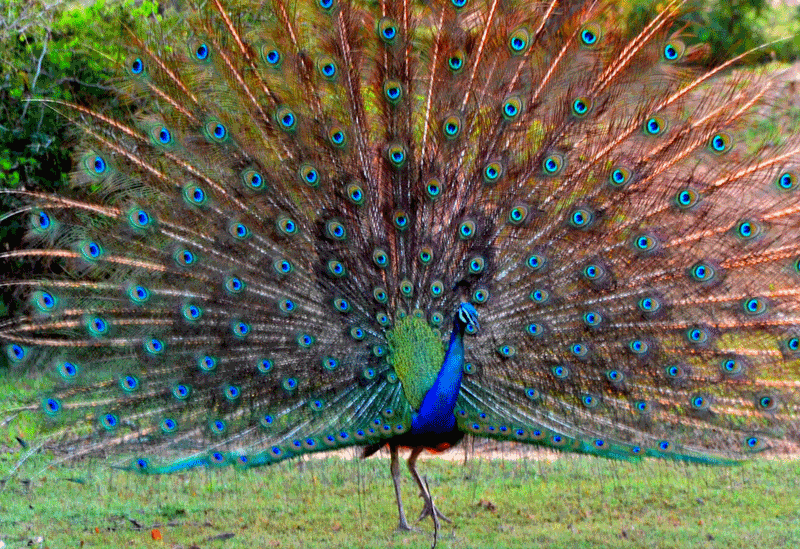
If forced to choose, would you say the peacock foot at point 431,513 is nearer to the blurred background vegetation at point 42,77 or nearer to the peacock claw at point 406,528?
the peacock claw at point 406,528

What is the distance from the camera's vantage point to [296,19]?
16.2 feet

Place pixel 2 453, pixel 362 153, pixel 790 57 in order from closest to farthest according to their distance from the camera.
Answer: pixel 362 153 < pixel 2 453 < pixel 790 57

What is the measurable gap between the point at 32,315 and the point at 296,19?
2.10 m

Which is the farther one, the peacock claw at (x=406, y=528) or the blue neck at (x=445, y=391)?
the peacock claw at (x=406, y=528)

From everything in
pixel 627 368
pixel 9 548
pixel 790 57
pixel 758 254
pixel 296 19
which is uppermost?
pixel 790 57

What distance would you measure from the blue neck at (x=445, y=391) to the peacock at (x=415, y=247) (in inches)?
0.6

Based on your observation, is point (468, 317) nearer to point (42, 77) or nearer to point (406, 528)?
point (406, 528)

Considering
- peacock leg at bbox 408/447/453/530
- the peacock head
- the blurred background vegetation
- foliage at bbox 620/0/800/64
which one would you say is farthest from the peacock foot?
foliage at bbox 620/0/800/64

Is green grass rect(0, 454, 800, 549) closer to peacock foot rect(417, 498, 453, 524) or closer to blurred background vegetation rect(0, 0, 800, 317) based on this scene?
peacock foot rect(417, 498, 453, 524)

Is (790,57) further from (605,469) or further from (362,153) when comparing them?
(362,153)

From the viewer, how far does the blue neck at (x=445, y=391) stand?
15.8 ft

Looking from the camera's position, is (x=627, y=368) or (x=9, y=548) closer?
(x=627, y=368)

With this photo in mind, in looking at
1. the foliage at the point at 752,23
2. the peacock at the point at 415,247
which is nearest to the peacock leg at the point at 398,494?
the peacock at the point at 415,247

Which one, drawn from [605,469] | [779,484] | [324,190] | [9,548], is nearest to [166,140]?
[324,190]
